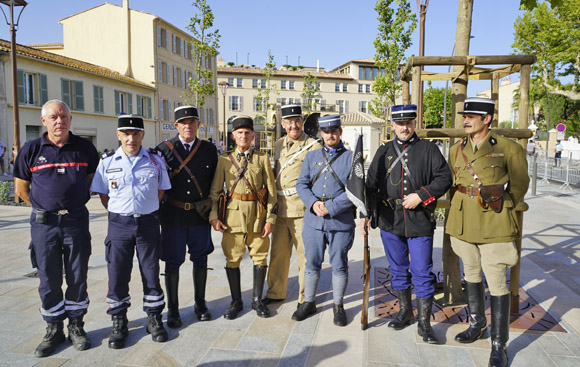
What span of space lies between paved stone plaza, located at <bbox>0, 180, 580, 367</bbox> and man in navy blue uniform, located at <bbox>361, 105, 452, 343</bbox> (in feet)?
1.00

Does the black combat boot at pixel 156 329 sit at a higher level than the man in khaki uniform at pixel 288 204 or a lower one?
lower

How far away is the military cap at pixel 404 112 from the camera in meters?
3.82

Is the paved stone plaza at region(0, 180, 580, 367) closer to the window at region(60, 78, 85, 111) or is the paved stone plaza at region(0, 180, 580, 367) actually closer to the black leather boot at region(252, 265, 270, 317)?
the black leather boot at region(252, 265, 270, 317)

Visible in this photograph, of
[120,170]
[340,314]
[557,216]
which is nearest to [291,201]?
[340,314]

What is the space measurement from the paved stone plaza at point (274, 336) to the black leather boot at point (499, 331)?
0.11 metres

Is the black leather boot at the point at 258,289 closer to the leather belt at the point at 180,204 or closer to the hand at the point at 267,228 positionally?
the hand at the point at 267,228

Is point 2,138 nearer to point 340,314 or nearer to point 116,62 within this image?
point 116,62

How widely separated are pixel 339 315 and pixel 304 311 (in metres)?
0.36

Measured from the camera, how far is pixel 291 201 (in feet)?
14.6

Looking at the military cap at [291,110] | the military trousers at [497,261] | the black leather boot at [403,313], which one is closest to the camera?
the military trousers at [497,261]

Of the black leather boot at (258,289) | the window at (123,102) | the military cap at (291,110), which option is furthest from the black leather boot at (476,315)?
the window at (123,102)

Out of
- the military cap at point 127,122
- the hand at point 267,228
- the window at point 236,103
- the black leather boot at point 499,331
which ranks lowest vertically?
the black leather boot at point 499,331

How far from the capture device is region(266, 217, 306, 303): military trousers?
4503mm

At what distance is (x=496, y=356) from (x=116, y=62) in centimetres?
3672
